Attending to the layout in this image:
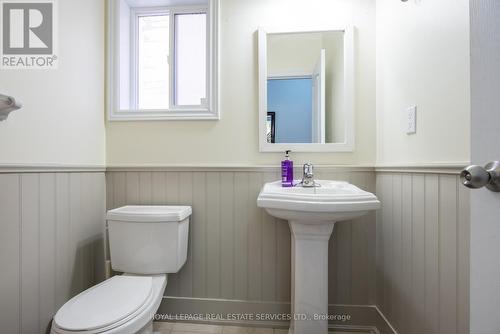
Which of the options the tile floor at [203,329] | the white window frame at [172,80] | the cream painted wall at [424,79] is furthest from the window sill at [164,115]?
the tile floor at [203,329]

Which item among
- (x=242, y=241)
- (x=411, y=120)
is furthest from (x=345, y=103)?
(x=242, y=241)

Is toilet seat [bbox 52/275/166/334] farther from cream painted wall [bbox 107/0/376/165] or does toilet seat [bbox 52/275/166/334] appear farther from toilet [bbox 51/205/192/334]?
cream painted wall [bbox 107/0/376/165]

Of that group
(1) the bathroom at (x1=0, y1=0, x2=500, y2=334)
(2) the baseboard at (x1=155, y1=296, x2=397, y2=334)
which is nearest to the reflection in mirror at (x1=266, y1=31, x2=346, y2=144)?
(1) the bathroom at (x1=0, y1=0, x2=500, y2=334)

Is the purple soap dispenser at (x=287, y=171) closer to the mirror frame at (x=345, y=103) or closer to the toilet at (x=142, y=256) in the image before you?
the mirror frame at (x=345, y=103)

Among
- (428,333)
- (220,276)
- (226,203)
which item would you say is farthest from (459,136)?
(220,276)

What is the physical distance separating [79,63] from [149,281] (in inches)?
46.5

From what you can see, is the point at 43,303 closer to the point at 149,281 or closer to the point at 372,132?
the point at 149,281

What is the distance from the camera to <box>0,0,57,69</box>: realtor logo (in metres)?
0.99

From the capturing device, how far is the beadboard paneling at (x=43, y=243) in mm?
956

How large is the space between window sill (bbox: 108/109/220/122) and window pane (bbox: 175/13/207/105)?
12 centimetres

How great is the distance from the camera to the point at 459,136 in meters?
0.81

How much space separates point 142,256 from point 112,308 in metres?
0.32

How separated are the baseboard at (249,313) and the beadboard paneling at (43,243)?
52 cm

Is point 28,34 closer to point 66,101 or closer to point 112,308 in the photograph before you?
point 66,101
